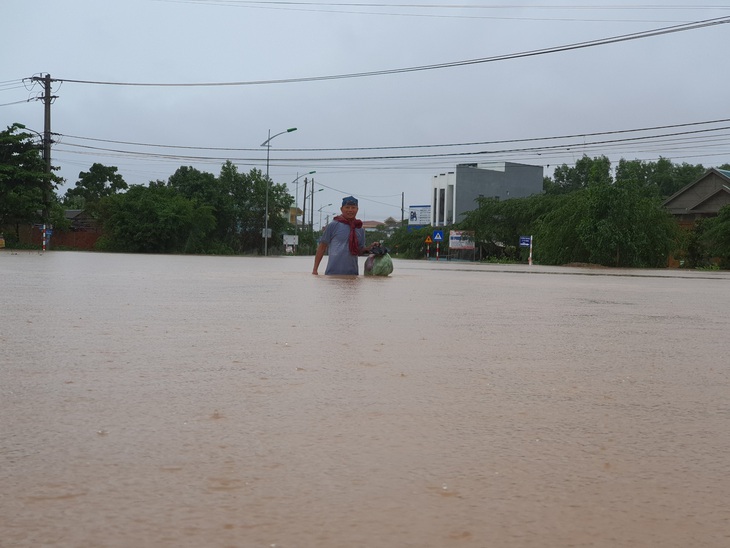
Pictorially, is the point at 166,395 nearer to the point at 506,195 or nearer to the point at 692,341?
the point at 692,341

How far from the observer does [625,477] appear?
279cm

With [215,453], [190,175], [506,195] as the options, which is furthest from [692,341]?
[506,195]

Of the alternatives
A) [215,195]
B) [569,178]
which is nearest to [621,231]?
→ [215,195]

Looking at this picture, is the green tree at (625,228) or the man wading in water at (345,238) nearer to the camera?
the man wading in water at (345,238)

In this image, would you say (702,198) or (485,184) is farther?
(485,184)

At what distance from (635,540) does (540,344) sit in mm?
4329

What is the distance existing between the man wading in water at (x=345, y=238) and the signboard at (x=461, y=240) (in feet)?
150

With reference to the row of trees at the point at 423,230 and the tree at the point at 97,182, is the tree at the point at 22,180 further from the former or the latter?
the tree at the point at 97,182

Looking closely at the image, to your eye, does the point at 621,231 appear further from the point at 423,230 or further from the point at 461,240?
the point at 423,230

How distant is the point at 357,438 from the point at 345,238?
13.1 m

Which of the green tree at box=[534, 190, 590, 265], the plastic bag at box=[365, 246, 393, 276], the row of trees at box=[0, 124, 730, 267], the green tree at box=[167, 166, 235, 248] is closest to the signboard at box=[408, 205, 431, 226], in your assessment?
the row of trees at box=[0, 124, 730, 267]

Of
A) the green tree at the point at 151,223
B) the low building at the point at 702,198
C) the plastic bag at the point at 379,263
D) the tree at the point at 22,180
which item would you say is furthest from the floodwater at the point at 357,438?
the green tree at the point at 151,223

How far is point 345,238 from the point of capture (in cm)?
1628

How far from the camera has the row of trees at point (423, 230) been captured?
40.0 meters
